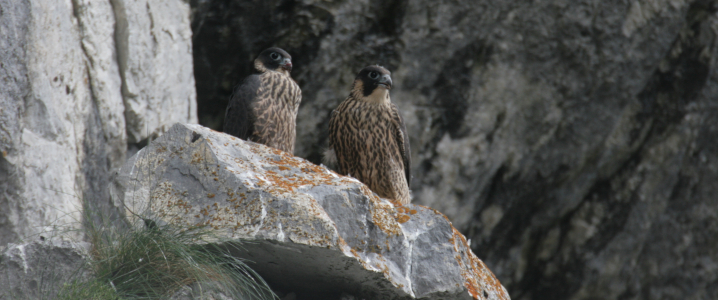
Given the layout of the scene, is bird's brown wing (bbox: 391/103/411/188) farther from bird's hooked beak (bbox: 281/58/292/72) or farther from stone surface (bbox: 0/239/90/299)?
stone surface (bbox: 0/239/90/299)

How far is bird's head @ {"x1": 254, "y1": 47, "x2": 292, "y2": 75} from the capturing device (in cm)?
455

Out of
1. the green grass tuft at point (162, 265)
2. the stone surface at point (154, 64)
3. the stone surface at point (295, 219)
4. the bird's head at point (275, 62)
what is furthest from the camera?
the bird's head at point (275, 62)

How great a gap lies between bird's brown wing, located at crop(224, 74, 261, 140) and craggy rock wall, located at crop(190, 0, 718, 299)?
130 centimetres

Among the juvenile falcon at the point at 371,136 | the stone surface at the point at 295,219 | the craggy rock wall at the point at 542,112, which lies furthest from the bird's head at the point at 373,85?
the stone surface at the point at 295,219

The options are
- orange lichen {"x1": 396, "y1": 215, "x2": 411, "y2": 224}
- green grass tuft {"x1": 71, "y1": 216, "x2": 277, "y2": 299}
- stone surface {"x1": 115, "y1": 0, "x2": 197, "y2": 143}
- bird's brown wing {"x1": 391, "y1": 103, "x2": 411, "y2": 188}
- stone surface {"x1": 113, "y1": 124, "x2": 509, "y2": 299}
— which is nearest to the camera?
green grass tuft {"x1": 71, "y1": 216, "x2": 277, "y2": 299}

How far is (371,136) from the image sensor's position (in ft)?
15.0

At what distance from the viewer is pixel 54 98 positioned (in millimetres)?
3363

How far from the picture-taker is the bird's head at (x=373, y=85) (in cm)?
446

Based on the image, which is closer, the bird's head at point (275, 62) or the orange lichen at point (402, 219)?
the orange lichen at point (402, 219)

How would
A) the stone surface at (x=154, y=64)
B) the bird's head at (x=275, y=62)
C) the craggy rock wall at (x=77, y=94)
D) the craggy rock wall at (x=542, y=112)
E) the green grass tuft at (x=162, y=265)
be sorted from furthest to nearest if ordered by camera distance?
the craggy rock wall at (x=542, y=112), the bird's head at (x=275, y=62), the stone surface at (x=154, y=64), the craggy rock wall at (x=77, y=94), the green grass tuft at (x=162, y=265)

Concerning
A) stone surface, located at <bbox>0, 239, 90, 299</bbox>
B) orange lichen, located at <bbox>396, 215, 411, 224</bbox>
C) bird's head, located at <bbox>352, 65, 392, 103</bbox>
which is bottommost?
stone surface, located at <bbox>0, 239, 90, 299</bbox>

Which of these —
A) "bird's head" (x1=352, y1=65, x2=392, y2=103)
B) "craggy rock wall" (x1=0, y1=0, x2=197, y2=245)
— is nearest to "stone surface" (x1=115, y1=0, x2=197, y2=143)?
"craggy rock wall" (x1=0, y1=0, x2=197, y2=245)

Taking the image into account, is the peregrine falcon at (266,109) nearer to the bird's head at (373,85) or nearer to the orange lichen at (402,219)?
the bird's head at (373,85)

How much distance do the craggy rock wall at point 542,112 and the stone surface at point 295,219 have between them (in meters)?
2.64
